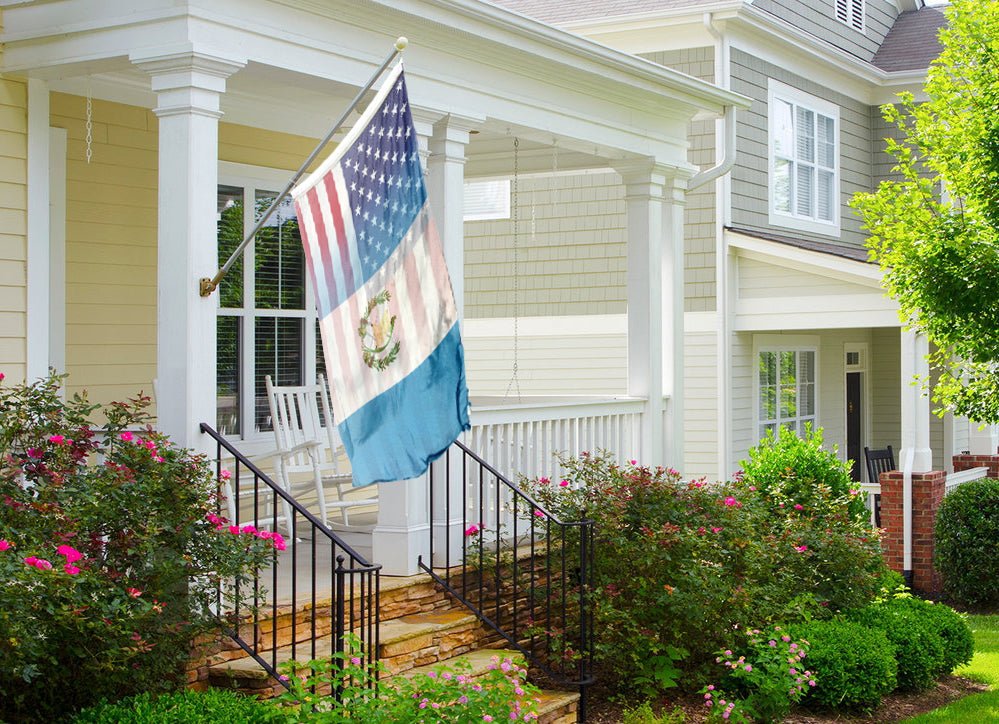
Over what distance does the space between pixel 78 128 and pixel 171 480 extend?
3.34 meters

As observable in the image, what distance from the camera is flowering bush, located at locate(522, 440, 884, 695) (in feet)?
24.0

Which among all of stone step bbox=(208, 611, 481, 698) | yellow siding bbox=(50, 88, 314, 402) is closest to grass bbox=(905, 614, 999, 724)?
stone step bbox=(208, 611, 481, 698)

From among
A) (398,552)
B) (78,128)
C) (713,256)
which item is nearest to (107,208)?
(78,128)

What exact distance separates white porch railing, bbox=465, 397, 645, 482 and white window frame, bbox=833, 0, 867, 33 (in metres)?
9.94

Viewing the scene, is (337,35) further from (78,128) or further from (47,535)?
(47,535)

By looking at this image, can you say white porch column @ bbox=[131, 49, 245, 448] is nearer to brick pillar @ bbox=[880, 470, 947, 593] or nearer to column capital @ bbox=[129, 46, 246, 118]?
column capital @ bbox=[129, 46, 246, 118]

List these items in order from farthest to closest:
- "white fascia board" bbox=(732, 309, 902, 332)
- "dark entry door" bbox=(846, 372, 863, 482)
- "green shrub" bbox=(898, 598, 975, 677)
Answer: "dark entry door" bbox=(846, 372, 863, 482), "white fascia board" bbox=(732, 309, 902, 332), "green shrub" bbox=(898, 598, 975, 677)

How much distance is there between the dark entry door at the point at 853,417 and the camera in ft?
60.6

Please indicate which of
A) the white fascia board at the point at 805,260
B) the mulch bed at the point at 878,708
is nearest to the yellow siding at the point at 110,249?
the mulch bed at the point at 878,708

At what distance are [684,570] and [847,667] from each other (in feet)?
4.32

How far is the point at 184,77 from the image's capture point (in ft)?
20.3

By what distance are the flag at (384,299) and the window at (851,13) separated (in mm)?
13528

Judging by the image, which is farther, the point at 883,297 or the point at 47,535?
the point at 883,297

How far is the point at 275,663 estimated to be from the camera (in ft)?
19.5
